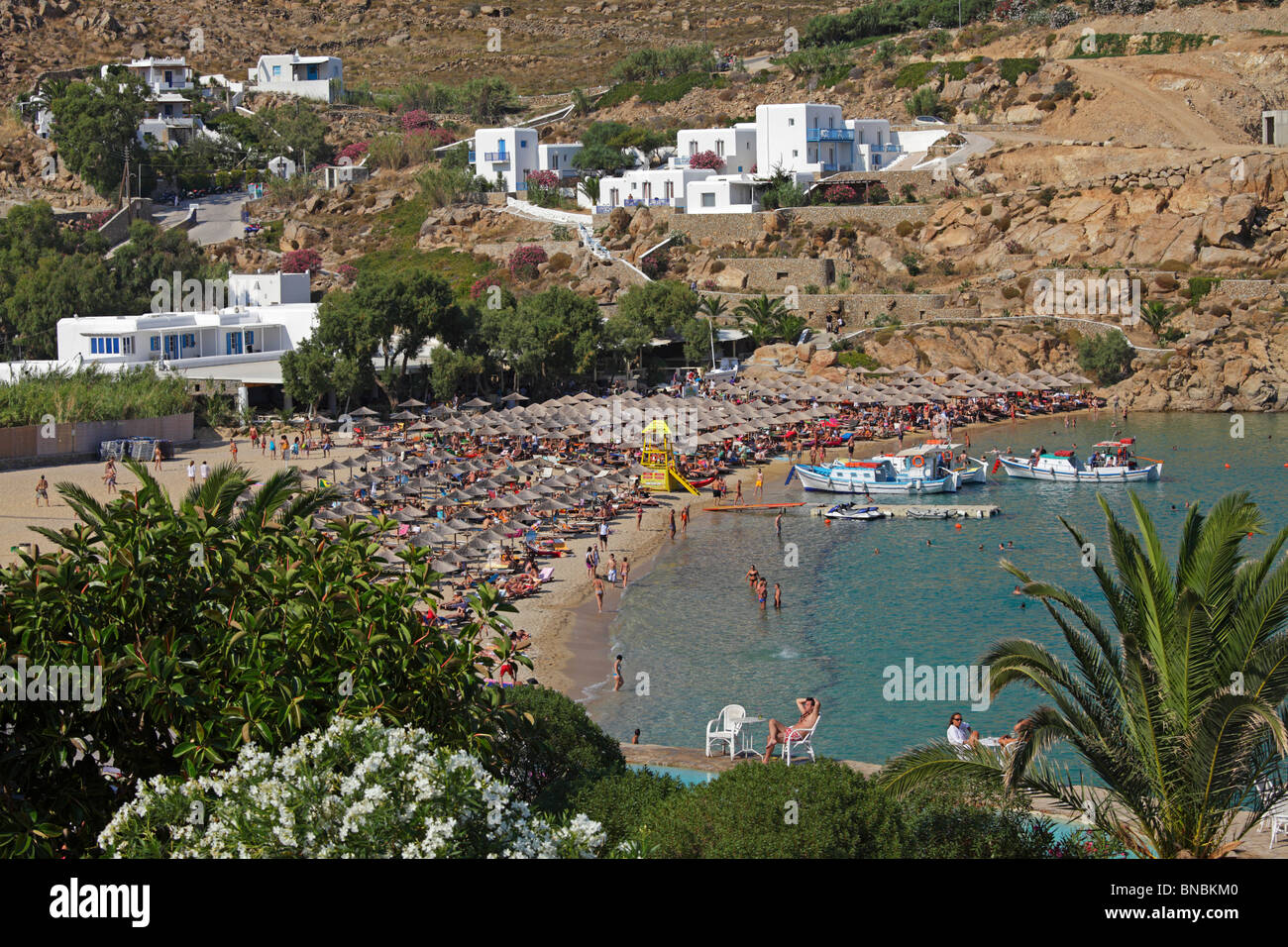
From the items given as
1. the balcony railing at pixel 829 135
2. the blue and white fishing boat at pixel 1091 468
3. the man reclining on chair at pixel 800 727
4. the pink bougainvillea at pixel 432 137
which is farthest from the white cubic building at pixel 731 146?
the man reclining on chair at pixel 800 727

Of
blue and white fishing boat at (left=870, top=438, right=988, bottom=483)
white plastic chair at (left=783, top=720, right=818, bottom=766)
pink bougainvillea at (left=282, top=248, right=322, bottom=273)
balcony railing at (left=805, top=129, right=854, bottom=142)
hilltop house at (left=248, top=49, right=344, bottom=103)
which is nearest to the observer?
white plastic chair at (left=783, top=720, right=818, bottom=766)

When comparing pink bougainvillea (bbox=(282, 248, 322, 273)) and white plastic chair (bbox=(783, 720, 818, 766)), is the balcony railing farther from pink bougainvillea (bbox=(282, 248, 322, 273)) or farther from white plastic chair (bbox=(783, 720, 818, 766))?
white plastic chair (bbox=(783, 720, 818, 766))

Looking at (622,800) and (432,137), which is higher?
(432,137)

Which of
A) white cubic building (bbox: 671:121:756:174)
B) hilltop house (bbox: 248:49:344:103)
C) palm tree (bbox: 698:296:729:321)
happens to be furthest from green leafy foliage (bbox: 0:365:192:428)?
hilltop house (bbox: 248:49:344:103)

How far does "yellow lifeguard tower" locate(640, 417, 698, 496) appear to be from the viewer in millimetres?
42781

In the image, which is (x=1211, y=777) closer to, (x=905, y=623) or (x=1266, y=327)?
(x=905, y=623)

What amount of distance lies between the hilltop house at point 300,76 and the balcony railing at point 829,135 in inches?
1524

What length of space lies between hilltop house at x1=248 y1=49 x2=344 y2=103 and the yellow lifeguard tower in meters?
61.5

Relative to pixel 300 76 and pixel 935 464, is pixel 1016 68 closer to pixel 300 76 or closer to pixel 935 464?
pixel 935 464

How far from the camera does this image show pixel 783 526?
1521 inches

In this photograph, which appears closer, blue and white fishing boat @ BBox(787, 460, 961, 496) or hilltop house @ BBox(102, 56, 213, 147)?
blue and white fishing boat @ BBox(787, 460, 961, 496)

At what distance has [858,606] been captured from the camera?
30.8 meters

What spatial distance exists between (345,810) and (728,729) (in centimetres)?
1297

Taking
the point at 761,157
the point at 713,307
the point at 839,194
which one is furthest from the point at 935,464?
the point at 761,157
